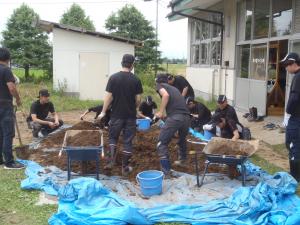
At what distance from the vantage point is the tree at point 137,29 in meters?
26.4

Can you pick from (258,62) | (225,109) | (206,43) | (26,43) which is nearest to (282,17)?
(258,62)

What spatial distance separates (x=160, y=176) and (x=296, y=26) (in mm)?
5777

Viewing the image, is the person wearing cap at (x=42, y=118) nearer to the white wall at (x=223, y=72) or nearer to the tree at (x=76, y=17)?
the white wall at (x=223, y=72)

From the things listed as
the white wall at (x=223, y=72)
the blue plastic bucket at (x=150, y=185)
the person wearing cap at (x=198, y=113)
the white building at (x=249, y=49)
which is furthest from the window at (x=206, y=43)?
the blue plastic bucket at (x=150, y=185)

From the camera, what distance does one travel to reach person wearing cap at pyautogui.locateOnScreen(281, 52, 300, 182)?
5.26 m

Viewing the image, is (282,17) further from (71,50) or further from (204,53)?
(71,50)

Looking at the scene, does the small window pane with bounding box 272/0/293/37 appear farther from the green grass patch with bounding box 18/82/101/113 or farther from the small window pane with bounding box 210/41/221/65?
the green grass patch with bounding box 18/82/101/113

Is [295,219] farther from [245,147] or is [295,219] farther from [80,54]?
[80,54]

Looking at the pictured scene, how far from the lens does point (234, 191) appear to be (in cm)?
496

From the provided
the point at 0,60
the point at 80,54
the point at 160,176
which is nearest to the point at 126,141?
the point at 160,176

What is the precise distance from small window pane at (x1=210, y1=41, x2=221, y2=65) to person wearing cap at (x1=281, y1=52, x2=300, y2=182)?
29.7 ft

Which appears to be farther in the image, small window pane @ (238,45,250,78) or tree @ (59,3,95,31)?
tree @ (59,3,95,31)

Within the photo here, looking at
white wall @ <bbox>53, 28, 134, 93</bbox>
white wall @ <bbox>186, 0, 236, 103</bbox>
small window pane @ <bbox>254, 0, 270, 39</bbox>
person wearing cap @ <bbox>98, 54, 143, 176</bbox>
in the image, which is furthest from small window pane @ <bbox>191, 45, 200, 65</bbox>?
person wearing cap @ <bbox>98, 54, 143, 176</bbox>

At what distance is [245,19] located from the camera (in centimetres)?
1198
